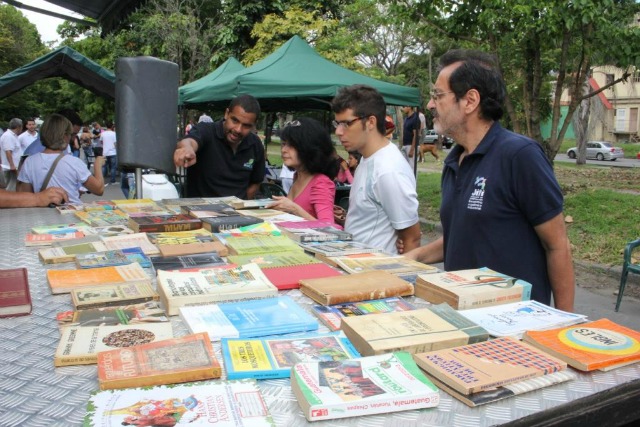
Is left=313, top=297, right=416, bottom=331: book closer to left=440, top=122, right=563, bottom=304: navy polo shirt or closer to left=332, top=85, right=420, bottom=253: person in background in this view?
Answer: left=440, top=122, right=563, bottom=304: navy polo shirt

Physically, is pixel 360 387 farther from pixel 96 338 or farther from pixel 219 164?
pixel 219 164

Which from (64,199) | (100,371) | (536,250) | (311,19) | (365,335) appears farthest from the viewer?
(311,19)

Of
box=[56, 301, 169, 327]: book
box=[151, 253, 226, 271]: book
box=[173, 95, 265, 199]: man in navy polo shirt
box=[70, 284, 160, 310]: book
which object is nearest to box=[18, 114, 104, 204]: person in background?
box=[173, 95, 265, 199]: man in navy polo shirt

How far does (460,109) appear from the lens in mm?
2293

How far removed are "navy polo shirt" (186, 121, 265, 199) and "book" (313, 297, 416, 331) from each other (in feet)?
9.93

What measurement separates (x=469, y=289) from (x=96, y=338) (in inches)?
39.9

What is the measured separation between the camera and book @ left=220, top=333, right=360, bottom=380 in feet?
3.92

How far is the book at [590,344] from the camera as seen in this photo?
125cm

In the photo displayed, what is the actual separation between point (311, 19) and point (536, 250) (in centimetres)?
1685

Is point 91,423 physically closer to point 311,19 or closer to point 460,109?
point 460,109

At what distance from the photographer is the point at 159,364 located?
3.92 feet

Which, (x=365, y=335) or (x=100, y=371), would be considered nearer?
(x=100, y=371)

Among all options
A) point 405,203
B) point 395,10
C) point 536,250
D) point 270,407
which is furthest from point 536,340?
point 395,10

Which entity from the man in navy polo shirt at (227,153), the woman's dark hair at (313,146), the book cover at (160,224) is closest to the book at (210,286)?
the book cover at (160,224)
